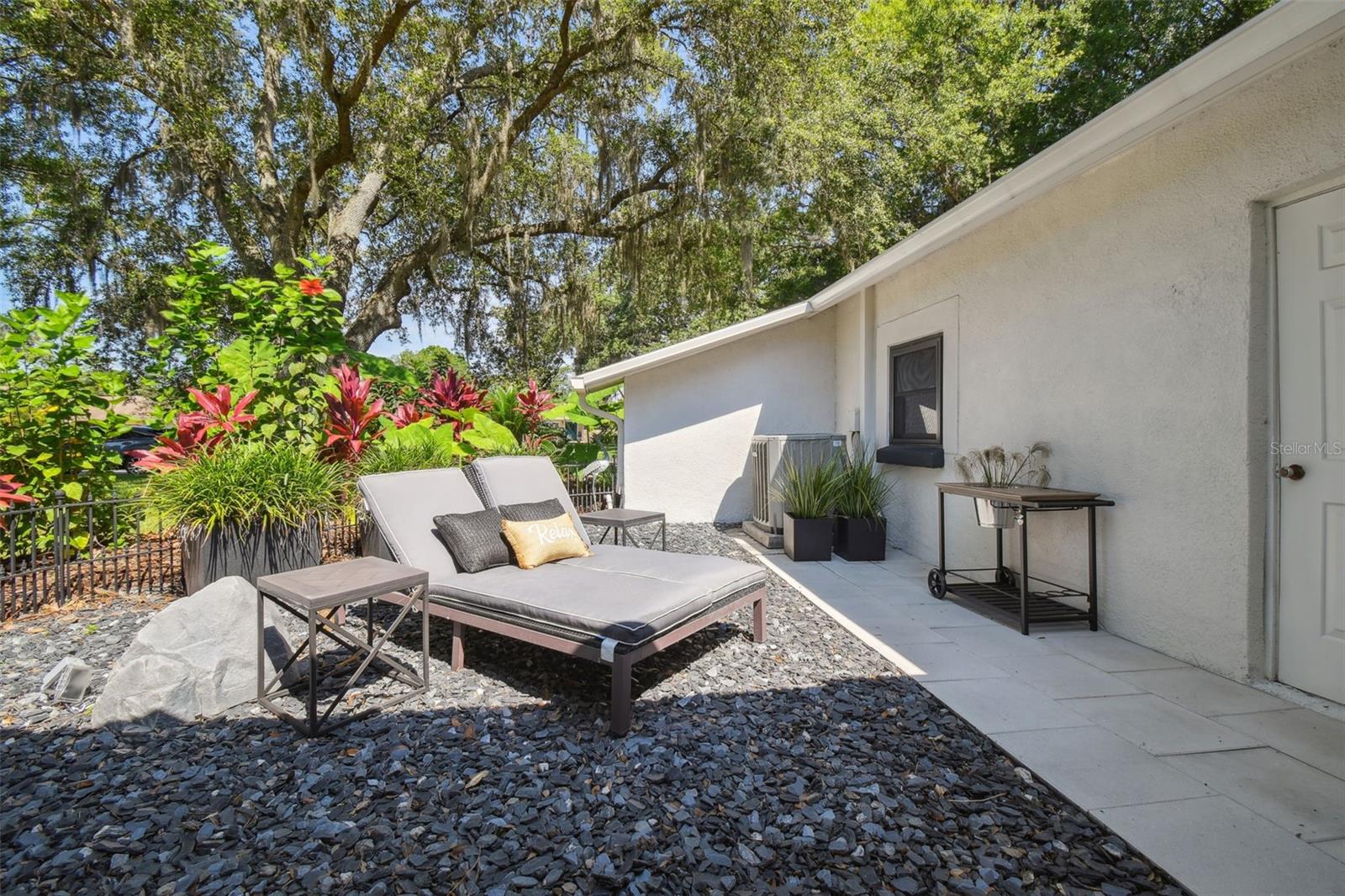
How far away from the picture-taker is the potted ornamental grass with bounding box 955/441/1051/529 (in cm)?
414

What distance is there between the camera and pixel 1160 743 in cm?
242

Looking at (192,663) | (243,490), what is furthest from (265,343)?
(192,663)

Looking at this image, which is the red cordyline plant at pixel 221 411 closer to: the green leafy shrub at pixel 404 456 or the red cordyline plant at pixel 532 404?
the green leafy shrub at pixel 404 456

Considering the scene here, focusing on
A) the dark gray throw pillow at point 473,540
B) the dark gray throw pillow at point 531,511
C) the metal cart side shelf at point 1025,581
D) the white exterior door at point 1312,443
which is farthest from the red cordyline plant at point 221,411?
the white exterior door at point 1312,443

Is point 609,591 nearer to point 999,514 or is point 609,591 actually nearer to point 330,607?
point 330,607

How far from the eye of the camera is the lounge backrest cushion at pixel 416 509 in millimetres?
3544

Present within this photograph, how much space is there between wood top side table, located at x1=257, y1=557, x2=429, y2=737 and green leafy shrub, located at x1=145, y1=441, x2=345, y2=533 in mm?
1553

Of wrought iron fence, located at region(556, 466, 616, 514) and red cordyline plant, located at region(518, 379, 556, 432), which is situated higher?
red cordyline plant, located at region(518, 379, 556, 432)

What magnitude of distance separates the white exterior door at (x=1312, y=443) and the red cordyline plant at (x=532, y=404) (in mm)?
6992

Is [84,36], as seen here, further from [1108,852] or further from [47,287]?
[1108,852]

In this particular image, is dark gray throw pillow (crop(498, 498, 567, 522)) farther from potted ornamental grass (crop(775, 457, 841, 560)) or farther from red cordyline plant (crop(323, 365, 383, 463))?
potted ornamental grass (crop(775, 457, 841, 560))

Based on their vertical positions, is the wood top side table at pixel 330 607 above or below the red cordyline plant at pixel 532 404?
below

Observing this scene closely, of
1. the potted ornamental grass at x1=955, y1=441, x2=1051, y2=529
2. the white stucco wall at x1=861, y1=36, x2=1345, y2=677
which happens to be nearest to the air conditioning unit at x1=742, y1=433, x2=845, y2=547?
the potted ornamental grass at x1=955, y1=441, x2=1051, y2=529

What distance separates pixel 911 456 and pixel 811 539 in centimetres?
126
